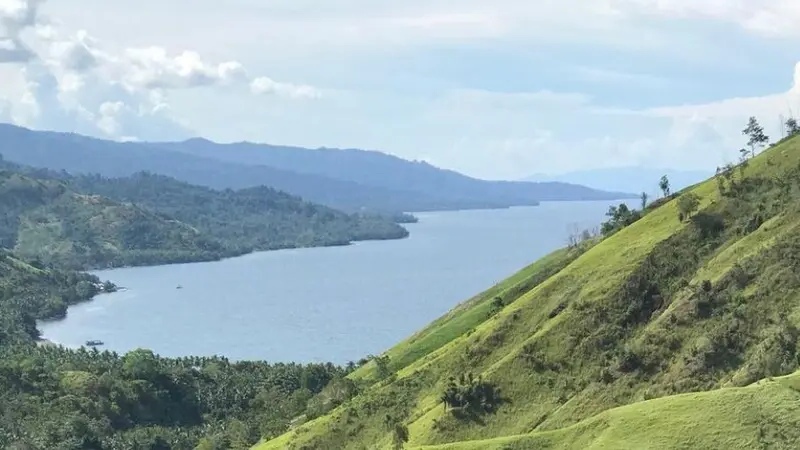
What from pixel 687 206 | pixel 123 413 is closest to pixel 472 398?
pixel 687 206

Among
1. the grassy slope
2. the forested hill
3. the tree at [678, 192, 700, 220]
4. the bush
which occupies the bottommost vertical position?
the forested hill

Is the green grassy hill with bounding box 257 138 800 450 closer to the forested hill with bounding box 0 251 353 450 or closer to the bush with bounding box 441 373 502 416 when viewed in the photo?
the bush with bounding box 441 373 502 416

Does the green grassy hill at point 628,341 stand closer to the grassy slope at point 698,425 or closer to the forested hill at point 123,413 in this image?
the grassy slope at point 698,425

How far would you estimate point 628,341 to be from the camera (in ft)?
322

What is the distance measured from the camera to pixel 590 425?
61750 millimetres

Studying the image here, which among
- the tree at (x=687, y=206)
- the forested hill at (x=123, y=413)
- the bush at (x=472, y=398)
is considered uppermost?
the tree at (x=687, y=206)

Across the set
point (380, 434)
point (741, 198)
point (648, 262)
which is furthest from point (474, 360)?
point (741, 198)

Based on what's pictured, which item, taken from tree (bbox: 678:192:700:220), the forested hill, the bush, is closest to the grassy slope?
the bush

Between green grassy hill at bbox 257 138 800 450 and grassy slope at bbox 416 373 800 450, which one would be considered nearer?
grassy slope at bbox 416 373 800 450

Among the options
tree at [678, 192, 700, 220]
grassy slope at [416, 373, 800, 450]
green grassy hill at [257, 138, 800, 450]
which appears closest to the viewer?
grassy slope at [416, 373, 800, 450]

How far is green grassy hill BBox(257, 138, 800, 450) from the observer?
85875 millimetres

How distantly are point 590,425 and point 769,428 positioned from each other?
11629mm

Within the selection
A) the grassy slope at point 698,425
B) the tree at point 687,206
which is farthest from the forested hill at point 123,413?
the grassy slope at point 698,425

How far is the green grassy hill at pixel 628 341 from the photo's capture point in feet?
282
